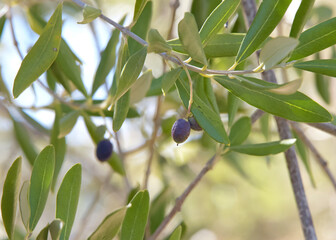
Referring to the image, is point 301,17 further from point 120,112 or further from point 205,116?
point 120,112

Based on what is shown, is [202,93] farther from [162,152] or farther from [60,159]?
[162,152]

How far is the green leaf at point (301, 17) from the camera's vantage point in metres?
0.87

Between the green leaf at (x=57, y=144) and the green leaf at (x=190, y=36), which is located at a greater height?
the green leaf at (x=190, y=36)

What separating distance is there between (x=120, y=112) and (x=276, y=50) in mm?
302

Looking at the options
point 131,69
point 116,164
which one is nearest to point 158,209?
point 116,164

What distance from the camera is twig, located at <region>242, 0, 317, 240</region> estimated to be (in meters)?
1.20

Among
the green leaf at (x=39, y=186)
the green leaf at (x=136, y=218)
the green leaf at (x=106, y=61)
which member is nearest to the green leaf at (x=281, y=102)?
the green leaf at (x=136, y=218)

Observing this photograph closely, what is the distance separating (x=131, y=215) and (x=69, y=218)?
129 millimetres

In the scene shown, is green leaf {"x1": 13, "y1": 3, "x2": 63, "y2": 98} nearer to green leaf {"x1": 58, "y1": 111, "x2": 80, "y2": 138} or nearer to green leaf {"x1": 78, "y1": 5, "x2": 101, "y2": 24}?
green leaf {"x1": 78, "y1": 5, "x2": 101, "y2": 24}

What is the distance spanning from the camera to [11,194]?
36.8 inches

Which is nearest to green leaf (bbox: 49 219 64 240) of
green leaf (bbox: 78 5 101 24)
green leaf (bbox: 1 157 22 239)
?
green leaf (bbox: 1 157 22 239)

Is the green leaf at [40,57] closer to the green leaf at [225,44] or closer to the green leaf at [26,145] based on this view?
the green leaf at [225,44]

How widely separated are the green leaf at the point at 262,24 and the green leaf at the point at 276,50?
Result: 82mm

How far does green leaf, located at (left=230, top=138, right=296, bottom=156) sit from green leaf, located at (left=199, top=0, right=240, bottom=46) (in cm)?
31
